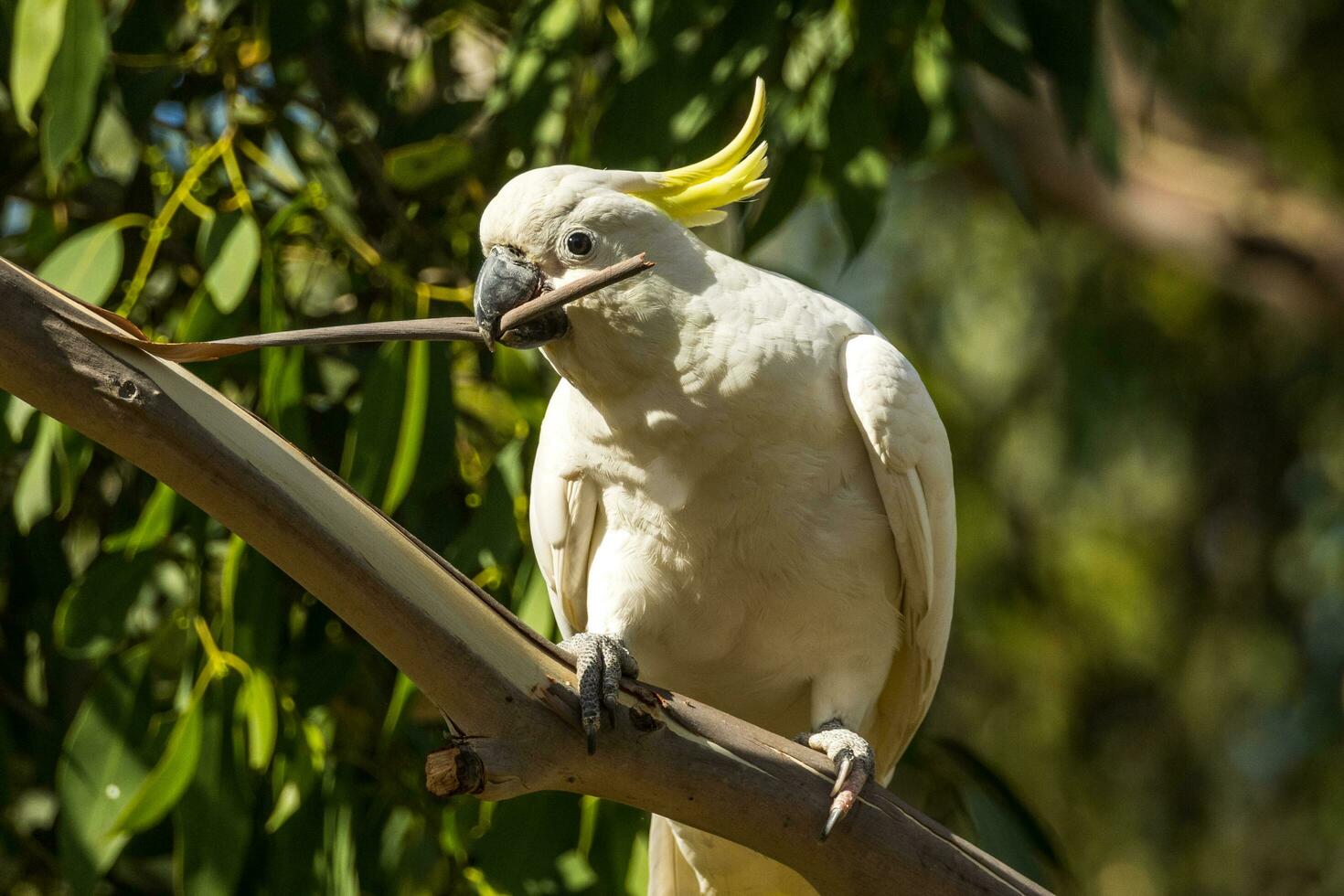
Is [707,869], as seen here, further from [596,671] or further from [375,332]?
[375,332]

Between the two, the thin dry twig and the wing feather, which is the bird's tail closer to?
the wing feather

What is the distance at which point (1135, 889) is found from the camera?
439 cm

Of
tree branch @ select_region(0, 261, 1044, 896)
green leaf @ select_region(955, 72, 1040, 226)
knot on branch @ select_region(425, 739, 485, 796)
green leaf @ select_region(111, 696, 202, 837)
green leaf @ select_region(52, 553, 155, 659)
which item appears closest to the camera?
tree branch @ select_region(0, 261, 1044, 896)

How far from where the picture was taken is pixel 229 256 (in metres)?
1.75

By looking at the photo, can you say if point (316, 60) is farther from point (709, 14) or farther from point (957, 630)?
point (957, 630)

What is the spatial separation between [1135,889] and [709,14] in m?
3.37

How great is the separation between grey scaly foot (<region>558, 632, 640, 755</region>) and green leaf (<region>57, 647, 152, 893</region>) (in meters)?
0.62

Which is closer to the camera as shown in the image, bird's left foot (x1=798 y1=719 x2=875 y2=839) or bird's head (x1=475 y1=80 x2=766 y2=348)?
bird's left foot (x1=798 y1=719 x2=875 y2=839)

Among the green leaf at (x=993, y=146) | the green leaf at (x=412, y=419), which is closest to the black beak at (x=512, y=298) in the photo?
the green leaf at (x=412, y=419)

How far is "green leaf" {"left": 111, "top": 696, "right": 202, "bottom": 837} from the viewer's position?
162 centimetres

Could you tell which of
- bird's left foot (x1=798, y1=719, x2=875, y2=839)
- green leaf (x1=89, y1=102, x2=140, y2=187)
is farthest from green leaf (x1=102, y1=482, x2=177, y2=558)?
bird's left foot (x1=798, y1=719, x2=875, y2=839)

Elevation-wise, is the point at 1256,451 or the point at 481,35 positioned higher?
the point at 481,35

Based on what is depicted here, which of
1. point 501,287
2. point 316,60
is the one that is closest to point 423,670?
point 501,287

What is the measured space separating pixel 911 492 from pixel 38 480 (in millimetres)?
1057
